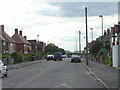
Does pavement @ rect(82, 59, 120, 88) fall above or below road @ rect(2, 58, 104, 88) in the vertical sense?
above

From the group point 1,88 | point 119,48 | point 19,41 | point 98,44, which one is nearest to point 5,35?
point 19,41

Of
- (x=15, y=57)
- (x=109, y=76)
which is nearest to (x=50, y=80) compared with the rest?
(x=109, y=76)

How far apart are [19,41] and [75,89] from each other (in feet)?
249

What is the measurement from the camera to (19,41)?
86.6 metres

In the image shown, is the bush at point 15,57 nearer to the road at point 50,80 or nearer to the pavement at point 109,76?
the road at point 50,80

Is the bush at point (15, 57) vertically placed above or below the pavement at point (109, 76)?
above

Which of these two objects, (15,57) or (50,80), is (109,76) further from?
(15,57)

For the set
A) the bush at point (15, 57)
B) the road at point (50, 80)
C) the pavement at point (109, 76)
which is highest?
the bush at point (15, 57)

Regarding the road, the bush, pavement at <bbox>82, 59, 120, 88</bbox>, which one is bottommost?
the road

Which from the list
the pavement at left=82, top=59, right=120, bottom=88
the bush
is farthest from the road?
the bush

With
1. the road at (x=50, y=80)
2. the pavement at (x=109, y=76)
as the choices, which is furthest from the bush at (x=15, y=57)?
the pavement at (x=109, y=76)

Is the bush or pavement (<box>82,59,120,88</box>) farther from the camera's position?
the bush

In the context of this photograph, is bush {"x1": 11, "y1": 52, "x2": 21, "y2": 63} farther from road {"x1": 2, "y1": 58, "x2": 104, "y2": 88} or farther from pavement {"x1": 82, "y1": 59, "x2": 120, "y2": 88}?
pavement {"x1": 82, "y1": 59, "x2": 120, "y2": 88}

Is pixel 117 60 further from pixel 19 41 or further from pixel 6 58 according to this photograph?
pixel 19 41
